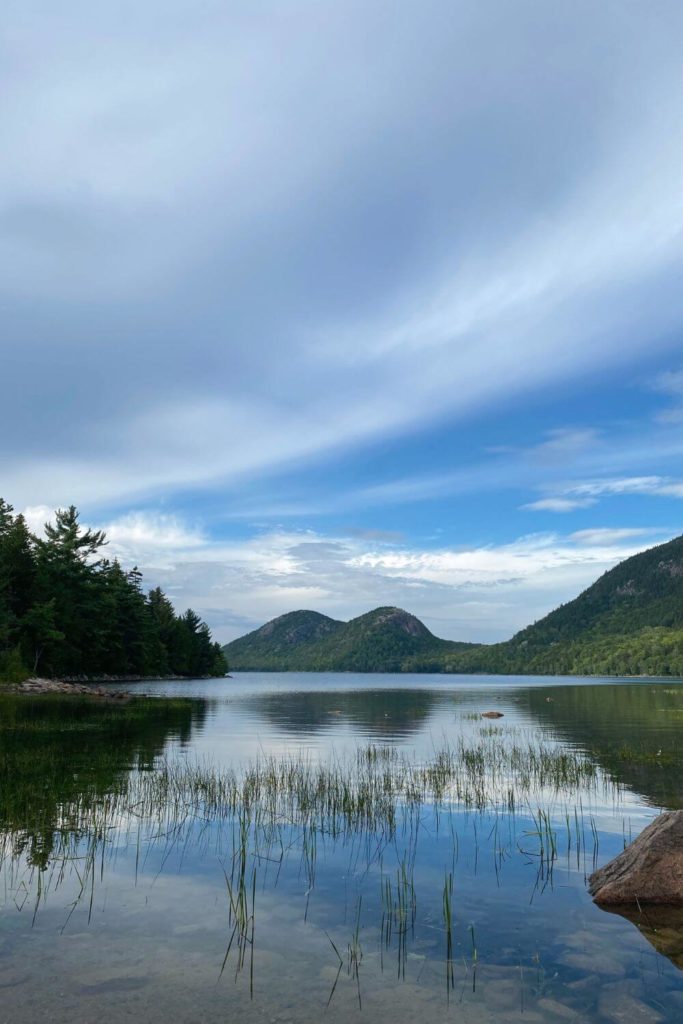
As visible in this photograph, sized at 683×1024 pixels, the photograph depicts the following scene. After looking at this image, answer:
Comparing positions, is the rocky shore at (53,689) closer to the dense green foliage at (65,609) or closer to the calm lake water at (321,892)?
the dense green foliage at (65,609)

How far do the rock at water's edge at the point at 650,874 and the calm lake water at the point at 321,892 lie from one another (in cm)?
54

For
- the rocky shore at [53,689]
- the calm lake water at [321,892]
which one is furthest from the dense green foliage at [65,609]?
the calm lake water at [321,892]

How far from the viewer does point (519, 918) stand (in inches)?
465

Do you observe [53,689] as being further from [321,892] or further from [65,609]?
[321,892]

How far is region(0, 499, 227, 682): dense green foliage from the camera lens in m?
86.1

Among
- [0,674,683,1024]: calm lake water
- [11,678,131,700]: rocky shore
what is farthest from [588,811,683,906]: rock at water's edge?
[11,678,131,700]: rocky shore

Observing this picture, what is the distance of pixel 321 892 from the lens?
13.0m

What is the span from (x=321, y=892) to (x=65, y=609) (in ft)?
312

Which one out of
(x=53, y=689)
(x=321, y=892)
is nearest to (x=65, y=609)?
(x=53, y=689)

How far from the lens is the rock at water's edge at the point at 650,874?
41.5 feet

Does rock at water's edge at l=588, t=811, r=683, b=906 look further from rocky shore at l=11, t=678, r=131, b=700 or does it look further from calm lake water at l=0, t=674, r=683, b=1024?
rocky shore at l=11, t=678, r=131, b=700

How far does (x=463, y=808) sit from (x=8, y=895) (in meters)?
13.6

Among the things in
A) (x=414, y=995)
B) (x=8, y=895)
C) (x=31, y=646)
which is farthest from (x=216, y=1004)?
(x=31, y=646)

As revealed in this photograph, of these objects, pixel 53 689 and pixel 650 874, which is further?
pixel 53 689
